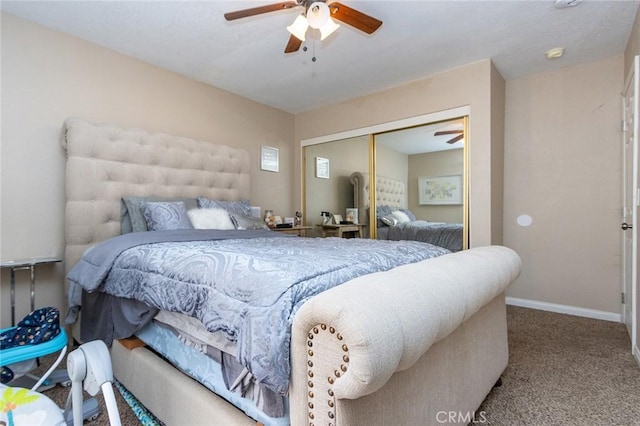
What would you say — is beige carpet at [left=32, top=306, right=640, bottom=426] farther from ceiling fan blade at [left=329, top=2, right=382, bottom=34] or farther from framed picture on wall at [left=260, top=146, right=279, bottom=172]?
framed picture on wall at [left=260, top=146, right=279, bottom=172]

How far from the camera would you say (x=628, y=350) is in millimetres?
2320

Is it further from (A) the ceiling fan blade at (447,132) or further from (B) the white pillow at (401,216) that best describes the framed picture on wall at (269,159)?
(A) the ceiling fan blade at (447,132)

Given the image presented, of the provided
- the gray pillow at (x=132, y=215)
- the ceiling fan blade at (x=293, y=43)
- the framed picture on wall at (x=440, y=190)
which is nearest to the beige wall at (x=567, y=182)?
the framed picture on wall at (x=440, y=190)

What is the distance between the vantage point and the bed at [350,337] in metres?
0.79

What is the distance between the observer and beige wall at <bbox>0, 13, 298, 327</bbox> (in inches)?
90.4

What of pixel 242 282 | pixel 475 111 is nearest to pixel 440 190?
pixel 475 111

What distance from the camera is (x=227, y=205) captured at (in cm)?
318

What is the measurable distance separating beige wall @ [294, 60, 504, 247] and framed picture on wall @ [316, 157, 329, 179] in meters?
0.93

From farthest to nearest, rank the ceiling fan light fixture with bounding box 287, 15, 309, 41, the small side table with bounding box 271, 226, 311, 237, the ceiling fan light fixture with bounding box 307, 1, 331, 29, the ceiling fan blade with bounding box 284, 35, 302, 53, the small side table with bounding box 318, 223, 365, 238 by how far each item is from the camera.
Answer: the small side table with bounding box 318, 223, 365, 238, the small side table with bounding box 271, 226, 311, 237, the ceiling fan blade with bounding box 284, 35, 302, 53, the ceiling fan light fixture with bounding box 287, 15, 309, 41, the ceiling fan light fixture with bounding box 307, 1, 331, 29

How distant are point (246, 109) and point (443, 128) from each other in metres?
2.35

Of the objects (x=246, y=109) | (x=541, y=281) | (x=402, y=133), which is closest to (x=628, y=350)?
(x=541, y=281)

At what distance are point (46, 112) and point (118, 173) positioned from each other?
2.13 ft

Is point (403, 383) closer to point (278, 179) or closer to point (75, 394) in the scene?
point (75, 394)

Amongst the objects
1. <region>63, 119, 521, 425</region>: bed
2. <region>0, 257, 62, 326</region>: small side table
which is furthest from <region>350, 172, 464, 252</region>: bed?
<region>0, 257, 62, 326</region>: small side table
